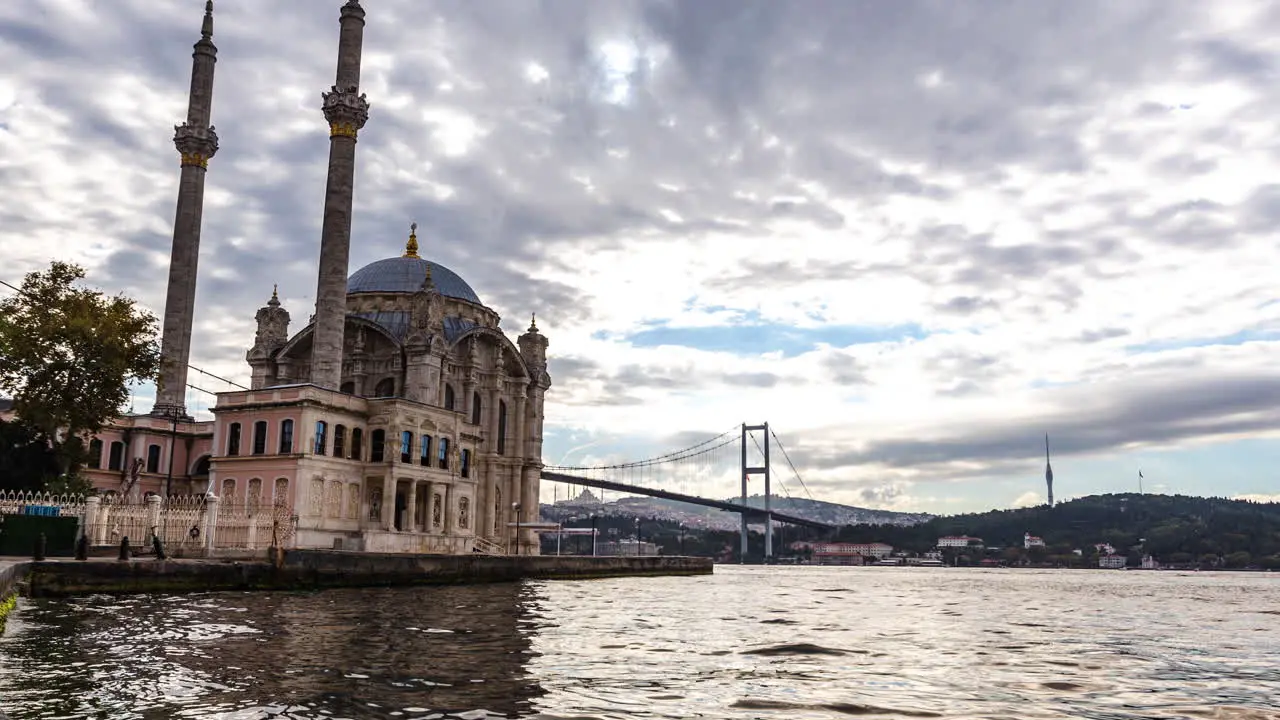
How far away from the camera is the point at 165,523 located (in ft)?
94.1

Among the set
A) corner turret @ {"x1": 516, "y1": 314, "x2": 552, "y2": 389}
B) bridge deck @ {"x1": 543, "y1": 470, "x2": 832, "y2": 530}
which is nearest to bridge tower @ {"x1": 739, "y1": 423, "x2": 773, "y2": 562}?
bridge deck @ {"x1": 543, "y1": 470, "x2": 832, "y2": 530}

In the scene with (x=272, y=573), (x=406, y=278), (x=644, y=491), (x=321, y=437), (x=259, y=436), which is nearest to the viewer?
(x=272, y=573)

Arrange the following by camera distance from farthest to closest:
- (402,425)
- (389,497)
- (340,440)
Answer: (402,425)
(389,497)
(340,440)

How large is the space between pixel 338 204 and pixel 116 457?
644 inches

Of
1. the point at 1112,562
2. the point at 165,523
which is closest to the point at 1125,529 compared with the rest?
the point at 1112,562

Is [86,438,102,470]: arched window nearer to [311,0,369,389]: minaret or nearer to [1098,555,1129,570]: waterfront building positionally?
[311,0,369,389]: minaret

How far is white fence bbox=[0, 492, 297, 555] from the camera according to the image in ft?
86.9

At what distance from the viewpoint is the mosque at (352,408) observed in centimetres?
3903

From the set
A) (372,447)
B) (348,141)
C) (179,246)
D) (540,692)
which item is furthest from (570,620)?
(179,246)

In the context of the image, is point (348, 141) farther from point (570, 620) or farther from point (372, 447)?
point (570, 620)

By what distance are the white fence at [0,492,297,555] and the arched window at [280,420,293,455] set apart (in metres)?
7.15

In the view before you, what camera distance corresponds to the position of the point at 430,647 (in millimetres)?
12961

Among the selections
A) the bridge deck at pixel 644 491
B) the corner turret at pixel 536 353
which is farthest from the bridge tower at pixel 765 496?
the corner turret at pixel 536 353

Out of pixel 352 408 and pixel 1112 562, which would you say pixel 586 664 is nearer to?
pixel 352 408
